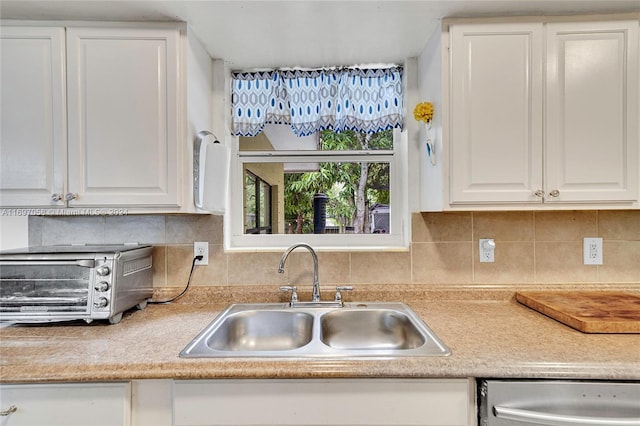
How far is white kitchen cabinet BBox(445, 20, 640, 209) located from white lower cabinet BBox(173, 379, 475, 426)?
731 mm

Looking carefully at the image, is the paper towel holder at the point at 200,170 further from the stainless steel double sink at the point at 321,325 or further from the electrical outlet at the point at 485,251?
the electrical outlet at the point at 485,251

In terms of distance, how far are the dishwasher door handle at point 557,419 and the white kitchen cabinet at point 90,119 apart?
4.41ft

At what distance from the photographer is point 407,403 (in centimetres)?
91

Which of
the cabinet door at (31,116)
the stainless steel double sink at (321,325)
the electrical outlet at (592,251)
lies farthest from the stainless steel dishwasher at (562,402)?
the cabinet door at (31,116)

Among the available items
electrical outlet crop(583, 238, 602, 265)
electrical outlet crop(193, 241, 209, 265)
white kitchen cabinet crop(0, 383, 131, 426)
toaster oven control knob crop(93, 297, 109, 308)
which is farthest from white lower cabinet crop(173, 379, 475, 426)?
electrical outlet crop(583, 238, 602, 265)

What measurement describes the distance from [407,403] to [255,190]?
4.20 ft

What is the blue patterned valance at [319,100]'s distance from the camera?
166 centimetres

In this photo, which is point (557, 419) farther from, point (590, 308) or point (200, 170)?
point (200, 170)

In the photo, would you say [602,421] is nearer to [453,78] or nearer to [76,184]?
[453,78]

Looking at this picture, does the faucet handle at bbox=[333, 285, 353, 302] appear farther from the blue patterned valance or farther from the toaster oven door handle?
the toaster oven door handle

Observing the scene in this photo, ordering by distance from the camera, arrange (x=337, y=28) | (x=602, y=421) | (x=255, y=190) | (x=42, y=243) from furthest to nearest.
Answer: (x=255, y=190)
(x=42, y=243)
(x=337, y=28)
(x=602, y=421)

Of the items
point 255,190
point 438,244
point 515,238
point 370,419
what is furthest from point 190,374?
point 515,238

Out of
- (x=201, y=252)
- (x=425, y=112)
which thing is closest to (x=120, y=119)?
(x=201, y=252)

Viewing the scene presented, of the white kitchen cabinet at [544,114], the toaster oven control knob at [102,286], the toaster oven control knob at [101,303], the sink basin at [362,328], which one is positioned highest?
the white kitchen cabinet at [544,114]
